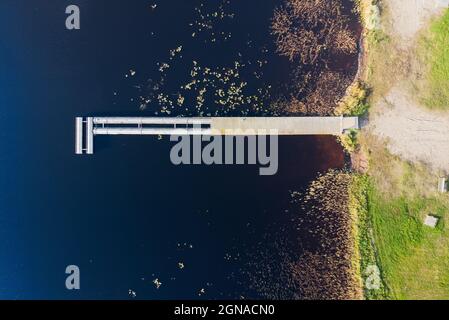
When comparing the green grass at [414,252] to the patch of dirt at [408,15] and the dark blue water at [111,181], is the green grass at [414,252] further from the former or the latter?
the patch of dirt at [408,15]

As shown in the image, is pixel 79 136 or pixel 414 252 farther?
pixel 79 136

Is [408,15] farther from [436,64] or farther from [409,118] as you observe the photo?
[409,118]

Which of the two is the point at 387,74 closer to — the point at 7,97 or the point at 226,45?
the point at 226,45

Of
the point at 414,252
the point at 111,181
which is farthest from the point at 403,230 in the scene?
the point at 111,181

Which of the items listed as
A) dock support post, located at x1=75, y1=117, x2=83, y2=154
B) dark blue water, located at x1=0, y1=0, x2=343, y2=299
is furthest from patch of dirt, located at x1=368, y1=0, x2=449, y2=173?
dock support post, located at x1=75, y1=117, x2=83, y2=154

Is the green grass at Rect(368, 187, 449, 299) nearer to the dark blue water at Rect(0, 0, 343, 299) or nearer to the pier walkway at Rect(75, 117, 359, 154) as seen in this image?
the dark blue water at Rect(0, 0, 343, 299)
